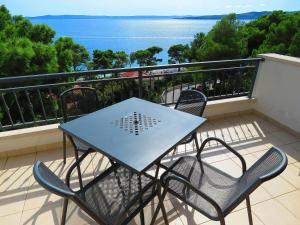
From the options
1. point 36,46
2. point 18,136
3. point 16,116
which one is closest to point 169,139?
point 18,136

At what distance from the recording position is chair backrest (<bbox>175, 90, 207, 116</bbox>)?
7.18ft

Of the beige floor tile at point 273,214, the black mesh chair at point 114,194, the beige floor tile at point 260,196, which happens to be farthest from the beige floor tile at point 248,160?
the black mesh chair at point 114,194

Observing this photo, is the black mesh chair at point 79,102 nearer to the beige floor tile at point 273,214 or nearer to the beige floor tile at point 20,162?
the beige floor tile at point 20,162

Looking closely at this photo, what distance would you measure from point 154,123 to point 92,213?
0.78m

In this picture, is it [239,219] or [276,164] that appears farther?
[239,219]

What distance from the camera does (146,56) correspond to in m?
35.3

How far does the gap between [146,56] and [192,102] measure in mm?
34297

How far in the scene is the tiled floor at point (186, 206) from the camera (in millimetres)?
1785

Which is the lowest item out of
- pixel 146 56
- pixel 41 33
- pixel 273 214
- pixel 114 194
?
pixel 146 56

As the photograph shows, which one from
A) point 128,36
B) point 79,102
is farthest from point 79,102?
point 128,36

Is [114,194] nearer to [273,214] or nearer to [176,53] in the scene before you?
[273,214]

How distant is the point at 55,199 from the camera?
78.5 inches

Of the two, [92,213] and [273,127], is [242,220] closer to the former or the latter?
[92,213]

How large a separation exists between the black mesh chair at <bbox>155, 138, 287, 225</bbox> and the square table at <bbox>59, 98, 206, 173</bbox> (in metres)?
0.22
